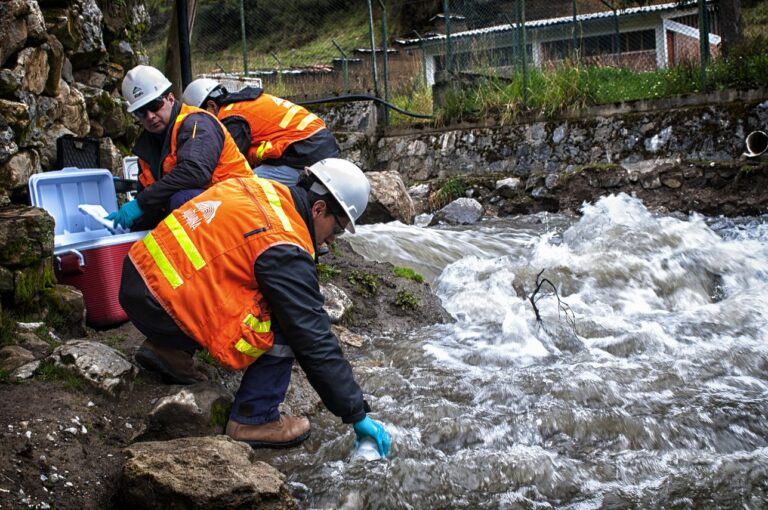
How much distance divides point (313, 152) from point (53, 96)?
6.45 feet

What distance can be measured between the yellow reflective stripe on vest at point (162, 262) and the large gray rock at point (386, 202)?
5879mm

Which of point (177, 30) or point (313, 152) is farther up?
point (177, 30)

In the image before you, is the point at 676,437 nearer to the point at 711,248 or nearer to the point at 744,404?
the point at 744,404

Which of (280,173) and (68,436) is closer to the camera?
(68,436)

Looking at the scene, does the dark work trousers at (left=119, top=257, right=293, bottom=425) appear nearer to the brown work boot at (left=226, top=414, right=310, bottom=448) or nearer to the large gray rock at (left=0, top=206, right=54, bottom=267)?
the brown work boot at (left=226, top=414, right=310, bottom=448)

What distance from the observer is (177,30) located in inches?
291

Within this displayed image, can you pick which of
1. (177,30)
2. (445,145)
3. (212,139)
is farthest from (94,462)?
(445,145)

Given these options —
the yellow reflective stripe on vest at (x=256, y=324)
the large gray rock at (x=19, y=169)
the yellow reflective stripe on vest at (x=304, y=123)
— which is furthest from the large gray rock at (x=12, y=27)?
the yellow reflective stripe on vest at (x=256, y=324)

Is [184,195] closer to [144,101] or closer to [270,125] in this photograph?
[144,101]

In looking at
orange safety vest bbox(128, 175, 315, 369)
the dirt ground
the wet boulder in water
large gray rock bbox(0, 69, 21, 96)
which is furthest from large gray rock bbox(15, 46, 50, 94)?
the wet boulder in water

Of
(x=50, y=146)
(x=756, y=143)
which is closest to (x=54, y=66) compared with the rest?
(x=50, y=146)

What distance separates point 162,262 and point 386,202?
20.2 feet

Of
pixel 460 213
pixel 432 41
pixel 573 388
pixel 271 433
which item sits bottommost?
pixel 573 388

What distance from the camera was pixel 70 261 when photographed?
4.36 meters
